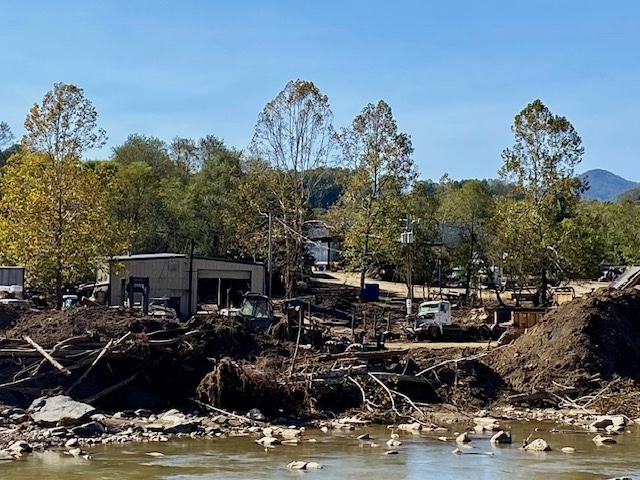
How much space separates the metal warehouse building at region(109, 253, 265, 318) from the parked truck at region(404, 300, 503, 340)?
8723 millimetres

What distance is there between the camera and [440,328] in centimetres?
4488

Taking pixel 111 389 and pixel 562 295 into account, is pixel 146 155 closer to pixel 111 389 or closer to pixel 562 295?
pixel 562 295

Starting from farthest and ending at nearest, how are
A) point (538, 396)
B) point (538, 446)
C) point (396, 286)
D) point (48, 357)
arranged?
point (396, 286) → point (538, 396) → point (48, 357) → point (538, 446)

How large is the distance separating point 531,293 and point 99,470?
5128 cm

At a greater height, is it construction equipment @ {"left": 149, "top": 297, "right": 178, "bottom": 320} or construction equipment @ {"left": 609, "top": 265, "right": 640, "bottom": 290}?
construction equipment @ {"left": 609, "top": 265, "right": 640, "bottom": 290}

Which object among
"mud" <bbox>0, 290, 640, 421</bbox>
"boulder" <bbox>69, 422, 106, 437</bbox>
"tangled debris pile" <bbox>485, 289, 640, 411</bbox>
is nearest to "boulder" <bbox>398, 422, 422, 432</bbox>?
"mud" <bbox>0, 290, 640, 421</bbox>

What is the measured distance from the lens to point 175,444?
22031 mm

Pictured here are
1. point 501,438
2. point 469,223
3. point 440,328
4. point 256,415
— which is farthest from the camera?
point 469,223

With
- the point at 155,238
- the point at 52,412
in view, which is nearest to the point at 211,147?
the point at 155,238

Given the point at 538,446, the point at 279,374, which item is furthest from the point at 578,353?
the point at 279,374

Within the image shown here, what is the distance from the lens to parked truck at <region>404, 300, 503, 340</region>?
146ft

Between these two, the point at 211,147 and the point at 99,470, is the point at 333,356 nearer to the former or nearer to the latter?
the point at 99,470

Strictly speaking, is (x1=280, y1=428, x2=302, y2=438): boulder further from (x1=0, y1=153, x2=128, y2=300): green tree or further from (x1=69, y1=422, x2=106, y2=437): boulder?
(x1=0, y1=153, x2=128, y2=300): green tree

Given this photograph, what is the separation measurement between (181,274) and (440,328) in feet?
43.8
